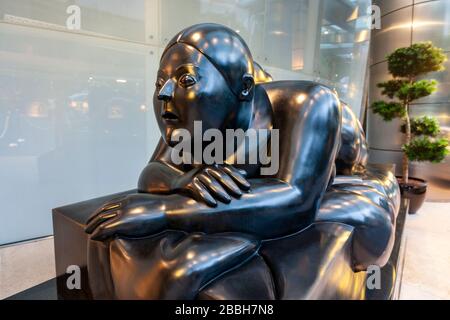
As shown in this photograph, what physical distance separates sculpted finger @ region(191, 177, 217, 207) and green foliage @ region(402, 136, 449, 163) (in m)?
3.17

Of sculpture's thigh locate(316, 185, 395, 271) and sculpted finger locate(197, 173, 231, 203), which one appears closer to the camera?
sculpted finger locate(197, 173, 231, 203)

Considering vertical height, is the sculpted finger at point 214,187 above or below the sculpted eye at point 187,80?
below

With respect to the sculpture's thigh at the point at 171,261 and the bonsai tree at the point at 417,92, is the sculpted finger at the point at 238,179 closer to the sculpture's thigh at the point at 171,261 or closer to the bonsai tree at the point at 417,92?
the sculpture's thigh at the point at 171,261

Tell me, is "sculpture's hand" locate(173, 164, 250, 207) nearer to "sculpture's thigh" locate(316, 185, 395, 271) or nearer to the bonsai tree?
"sculpture's thigh" locate(316, 185, 395, 271)

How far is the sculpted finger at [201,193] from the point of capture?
0.64 meters

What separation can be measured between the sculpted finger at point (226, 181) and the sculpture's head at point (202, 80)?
0.10m

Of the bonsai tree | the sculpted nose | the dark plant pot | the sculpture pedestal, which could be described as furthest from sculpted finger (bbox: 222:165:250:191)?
the bonsai tree

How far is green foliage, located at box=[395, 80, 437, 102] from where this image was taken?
2.99 meters

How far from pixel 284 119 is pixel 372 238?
40 cm

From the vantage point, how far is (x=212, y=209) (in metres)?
0.65

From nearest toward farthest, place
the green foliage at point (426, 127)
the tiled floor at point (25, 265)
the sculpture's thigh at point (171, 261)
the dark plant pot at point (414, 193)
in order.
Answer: the sculpture's thigh at point (171, 261), the tiled floor at point (25, 265), the dark plant pot at point (414, 193), the green foliage at point (426, 127)

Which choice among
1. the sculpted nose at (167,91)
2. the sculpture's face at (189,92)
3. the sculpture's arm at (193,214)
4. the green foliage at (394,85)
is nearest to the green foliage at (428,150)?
the green foliage at (394,85)

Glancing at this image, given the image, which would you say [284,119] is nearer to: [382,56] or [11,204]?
[11,204]

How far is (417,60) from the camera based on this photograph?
3.08 meters
